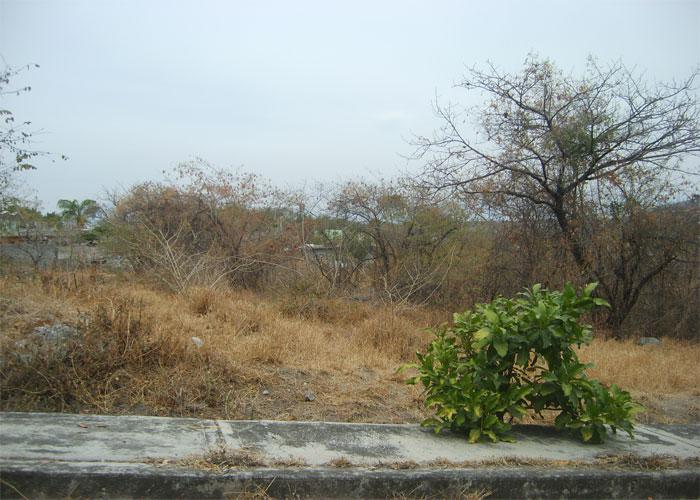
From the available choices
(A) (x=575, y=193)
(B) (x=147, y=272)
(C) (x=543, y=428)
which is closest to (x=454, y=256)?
(A) (x=575, y=193)

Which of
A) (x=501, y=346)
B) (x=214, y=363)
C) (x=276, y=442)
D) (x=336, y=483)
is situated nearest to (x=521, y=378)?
(x=501, y=346)

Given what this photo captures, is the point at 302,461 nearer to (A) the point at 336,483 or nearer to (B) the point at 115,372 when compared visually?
(A) the point at 336,483

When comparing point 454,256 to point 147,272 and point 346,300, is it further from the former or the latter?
point 147,272

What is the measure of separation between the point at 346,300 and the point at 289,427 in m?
6.00

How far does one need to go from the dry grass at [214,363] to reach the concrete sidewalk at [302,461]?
1.71 feet

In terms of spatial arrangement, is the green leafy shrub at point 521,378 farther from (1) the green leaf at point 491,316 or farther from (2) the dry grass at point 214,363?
(2) the dry grass at point 214,363

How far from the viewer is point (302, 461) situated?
372 centimetres

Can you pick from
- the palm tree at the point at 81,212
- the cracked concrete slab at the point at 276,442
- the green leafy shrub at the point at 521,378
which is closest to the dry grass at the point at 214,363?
the cracked concrete slab at the point at 276,442

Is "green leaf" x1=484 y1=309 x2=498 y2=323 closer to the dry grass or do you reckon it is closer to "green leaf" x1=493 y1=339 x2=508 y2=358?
"green leaf" x1=493 y1=339 x2=508 y2=358

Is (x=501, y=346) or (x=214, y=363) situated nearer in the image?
(x=501, y=346)

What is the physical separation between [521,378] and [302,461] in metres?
Result: 1.82

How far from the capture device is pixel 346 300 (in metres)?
10.4

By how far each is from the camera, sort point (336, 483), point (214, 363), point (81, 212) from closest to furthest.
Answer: point (336, 483) < point (214, 363) < point (81, 212)

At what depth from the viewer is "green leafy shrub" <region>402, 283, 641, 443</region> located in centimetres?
429
